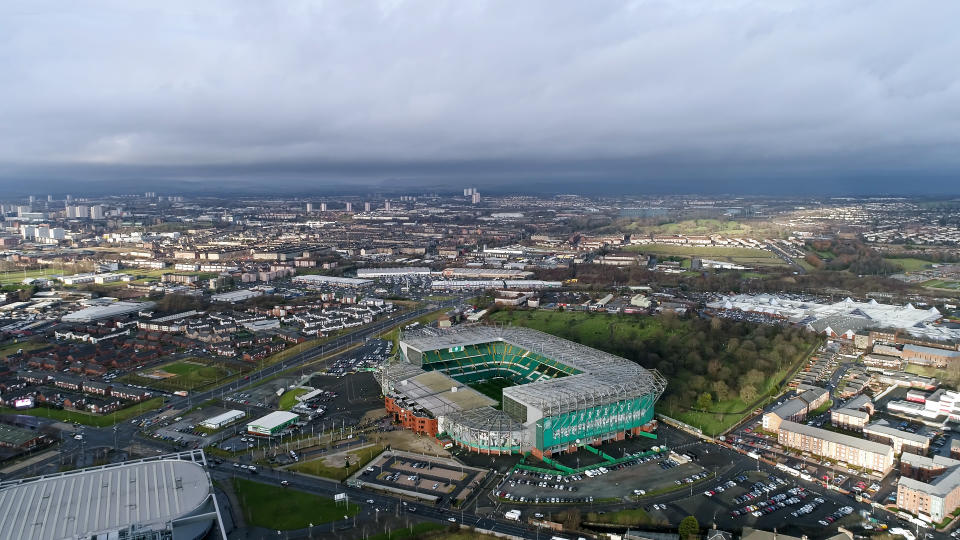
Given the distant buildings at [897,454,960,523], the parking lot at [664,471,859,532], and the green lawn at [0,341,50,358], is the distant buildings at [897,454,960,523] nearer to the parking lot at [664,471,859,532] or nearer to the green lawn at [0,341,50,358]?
the parking lot at [664,471,859,532]

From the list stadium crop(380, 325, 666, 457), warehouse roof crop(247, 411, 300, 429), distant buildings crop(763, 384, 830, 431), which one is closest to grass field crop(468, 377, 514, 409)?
stadium crop(380, 325, 666, 457)

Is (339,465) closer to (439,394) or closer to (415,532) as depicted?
(415,532)

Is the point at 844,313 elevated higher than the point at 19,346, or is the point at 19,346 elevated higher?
the point at 844,313

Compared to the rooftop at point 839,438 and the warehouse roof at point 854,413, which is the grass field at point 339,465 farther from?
the warehouse roof at point 854,413

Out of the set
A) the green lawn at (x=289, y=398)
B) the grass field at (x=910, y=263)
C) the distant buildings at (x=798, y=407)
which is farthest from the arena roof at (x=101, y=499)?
the grass field at (x=910, y=263)

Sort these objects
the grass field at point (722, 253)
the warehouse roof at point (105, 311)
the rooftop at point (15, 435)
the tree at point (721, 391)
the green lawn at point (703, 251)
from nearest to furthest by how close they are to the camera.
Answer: the rooftop at point (15, 435) → the tree at point (721, 391) → the warehouse roof at point (105, 311) → the grass field at point (722, 253) → the green lawn at point (703, 251)

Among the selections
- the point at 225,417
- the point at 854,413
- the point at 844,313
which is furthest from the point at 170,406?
the point at 844,313
